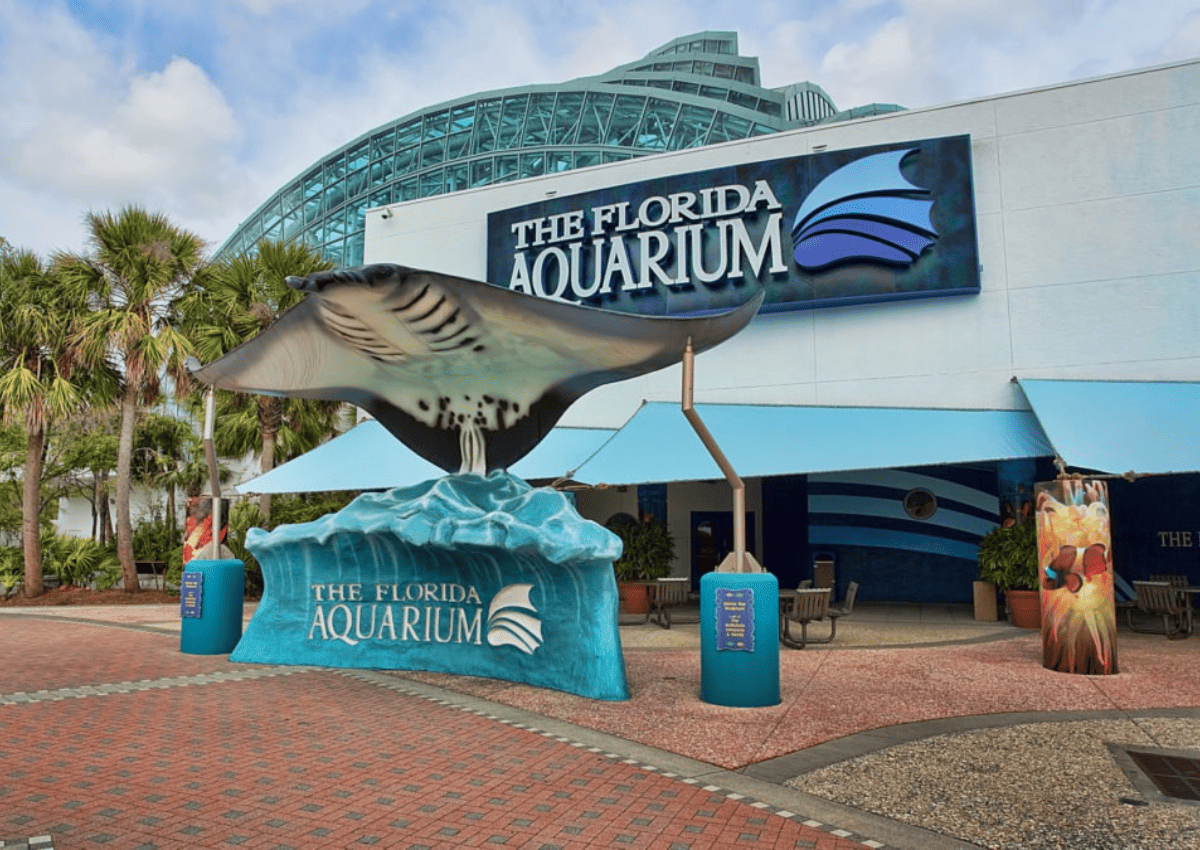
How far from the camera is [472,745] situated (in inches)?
223

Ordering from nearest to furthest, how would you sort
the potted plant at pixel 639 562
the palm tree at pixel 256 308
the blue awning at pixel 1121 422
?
1. the blue awning at pixel 1121 422
2. the potted plant at pixel 639 562
3. the palm tree at pixel 256 308

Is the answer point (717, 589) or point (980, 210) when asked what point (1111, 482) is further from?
point (717, 589)

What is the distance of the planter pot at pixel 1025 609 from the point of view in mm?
12430

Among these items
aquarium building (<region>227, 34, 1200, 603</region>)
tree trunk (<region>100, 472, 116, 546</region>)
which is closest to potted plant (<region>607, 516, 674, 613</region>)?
aquarium building (<region>227, 34, 1200, 603</region>)

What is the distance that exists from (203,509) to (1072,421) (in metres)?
13.0

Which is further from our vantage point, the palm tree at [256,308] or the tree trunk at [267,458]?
the tree trunk at [267,458]

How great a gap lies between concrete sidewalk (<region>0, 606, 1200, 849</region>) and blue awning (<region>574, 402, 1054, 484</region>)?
304 cm

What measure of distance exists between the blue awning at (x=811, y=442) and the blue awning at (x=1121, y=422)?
1.30 feet

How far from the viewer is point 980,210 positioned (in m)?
14.3

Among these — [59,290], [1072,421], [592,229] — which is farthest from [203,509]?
[1072,421]

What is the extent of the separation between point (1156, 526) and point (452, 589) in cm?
1306

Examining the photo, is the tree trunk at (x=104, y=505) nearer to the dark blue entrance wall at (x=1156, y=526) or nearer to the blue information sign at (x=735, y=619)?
the blue information sign at (x=735, y=619)

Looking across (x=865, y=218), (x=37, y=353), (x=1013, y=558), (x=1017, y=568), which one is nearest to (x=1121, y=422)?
(x=1013, y=558)

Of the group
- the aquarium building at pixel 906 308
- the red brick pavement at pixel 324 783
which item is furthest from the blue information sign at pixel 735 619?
the aquarium building at pixel 906 308
